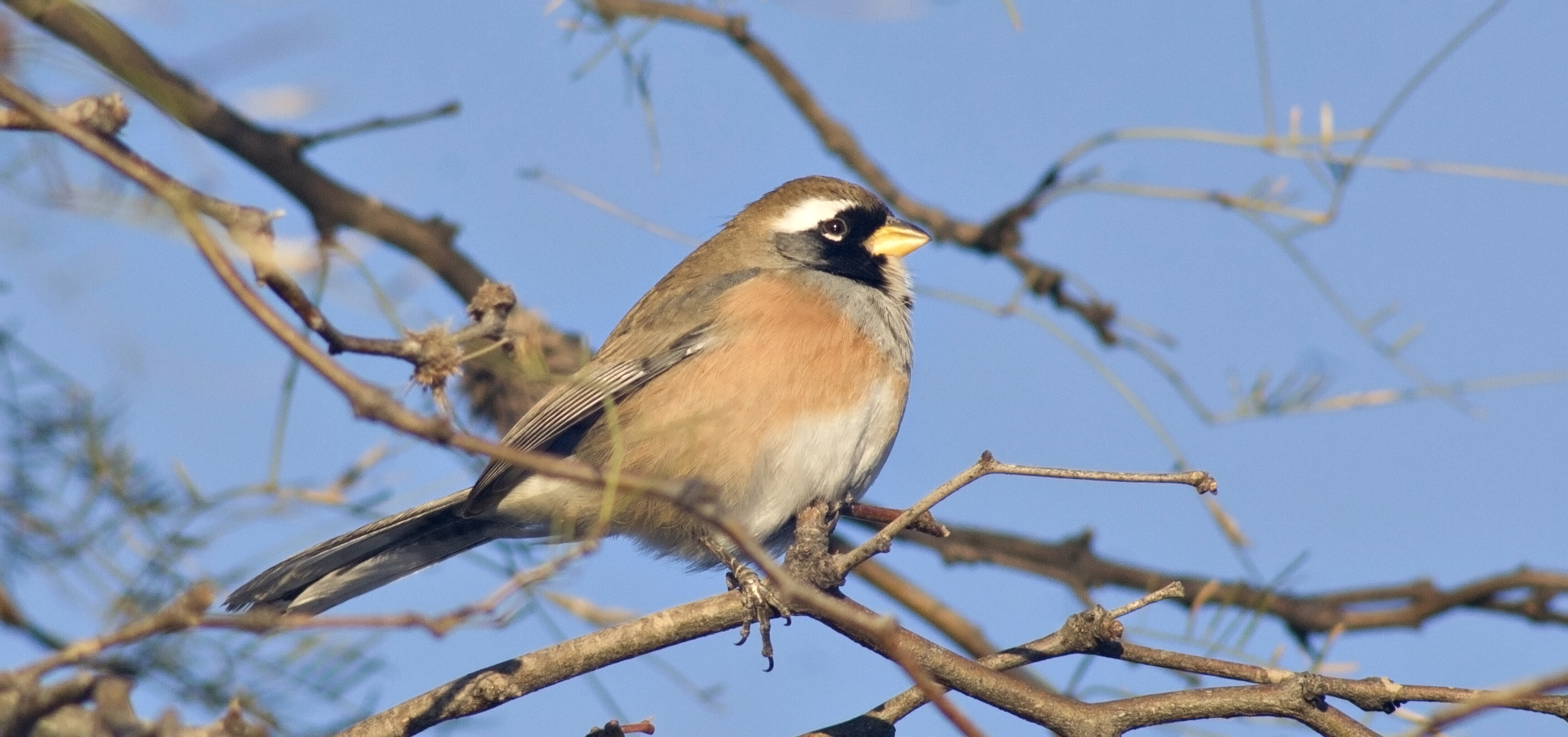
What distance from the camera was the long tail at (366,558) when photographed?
4.84 m

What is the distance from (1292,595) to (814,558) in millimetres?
3973

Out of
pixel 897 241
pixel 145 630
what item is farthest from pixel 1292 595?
pixel 145 630

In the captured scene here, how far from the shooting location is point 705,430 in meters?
5.29

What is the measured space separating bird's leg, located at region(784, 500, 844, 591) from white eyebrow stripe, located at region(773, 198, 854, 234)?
2678 mm

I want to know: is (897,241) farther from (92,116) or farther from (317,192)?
(92,116)

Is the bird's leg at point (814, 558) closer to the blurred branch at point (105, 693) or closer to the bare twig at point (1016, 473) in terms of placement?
the bare twig at point (1016, 473)

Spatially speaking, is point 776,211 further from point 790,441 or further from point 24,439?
point 24,439

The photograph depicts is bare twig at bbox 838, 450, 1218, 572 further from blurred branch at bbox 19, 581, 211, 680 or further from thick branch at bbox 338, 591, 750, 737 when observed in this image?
blurred branch at bbox 19, 581, 211, 680

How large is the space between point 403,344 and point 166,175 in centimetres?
63

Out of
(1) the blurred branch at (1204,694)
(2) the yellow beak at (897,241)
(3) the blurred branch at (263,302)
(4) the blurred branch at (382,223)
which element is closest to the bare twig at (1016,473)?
(1) the blurred branch at (1204,694)

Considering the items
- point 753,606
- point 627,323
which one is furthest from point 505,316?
point 627,323

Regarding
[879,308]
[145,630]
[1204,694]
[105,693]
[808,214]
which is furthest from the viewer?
[808,214]

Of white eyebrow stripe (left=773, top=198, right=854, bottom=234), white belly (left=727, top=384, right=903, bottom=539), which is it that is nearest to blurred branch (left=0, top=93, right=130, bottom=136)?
white belly (left=727, top=384, right=903, bottom=539)

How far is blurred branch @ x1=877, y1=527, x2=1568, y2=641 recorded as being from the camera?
6.29 meters
